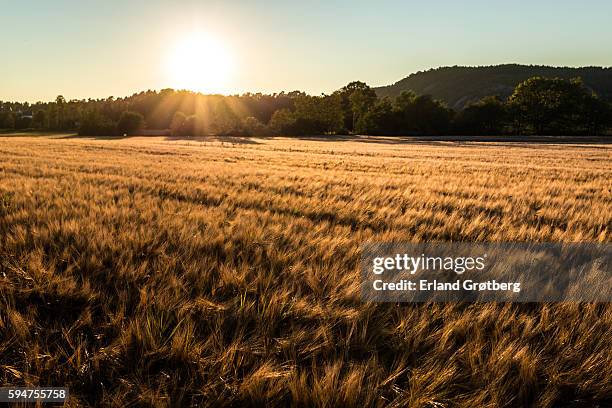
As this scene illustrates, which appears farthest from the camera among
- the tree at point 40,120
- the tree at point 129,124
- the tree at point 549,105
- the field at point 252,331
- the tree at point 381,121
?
the tree at point 40,120

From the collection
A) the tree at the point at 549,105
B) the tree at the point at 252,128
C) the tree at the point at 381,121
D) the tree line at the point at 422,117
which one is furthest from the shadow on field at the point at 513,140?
the tree at the point at 252,128

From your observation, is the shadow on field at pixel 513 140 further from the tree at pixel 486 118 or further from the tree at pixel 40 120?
the tree at pixel 40 120

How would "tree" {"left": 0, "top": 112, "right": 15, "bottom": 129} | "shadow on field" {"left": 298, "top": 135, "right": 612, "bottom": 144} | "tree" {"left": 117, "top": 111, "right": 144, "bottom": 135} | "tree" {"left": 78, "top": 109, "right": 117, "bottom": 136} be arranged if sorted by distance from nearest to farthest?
"shadow on field" {"left": 298, "top": 135, "right": 612, "bottom": 144}, "tree" {"left": 78, "top": 109, "right": 117, "bottom": 136}, "tree" {"left": 117, "top": 111, "right": 144, "bottom": 135}, "tree" {"left": 0, "top": 112, "right": 15, "bottom": 129}

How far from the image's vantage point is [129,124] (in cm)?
9212

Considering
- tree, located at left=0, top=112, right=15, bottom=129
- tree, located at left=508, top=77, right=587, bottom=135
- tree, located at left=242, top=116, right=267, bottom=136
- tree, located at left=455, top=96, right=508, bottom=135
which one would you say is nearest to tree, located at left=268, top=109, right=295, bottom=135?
tree, located at left=242, top=116, right=267, bottom=136

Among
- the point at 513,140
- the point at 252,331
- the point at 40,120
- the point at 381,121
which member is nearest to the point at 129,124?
the point at 40,120

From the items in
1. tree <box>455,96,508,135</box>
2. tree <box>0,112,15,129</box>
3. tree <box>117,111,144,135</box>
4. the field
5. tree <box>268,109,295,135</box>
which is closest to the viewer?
the field

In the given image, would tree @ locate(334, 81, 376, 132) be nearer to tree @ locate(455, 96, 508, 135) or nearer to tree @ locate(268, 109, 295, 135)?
tree @ locate(268, 109, 295, 135)

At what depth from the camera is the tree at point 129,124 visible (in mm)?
91500

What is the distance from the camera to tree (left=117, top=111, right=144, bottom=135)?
91.5 metres

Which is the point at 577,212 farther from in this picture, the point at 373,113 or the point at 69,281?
the point at 373,113

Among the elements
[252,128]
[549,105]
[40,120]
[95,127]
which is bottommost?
[252,128]

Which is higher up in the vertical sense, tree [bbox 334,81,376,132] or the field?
tree [bbox 334,81,376,132]

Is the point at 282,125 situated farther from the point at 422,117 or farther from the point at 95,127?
the point at 95,127
